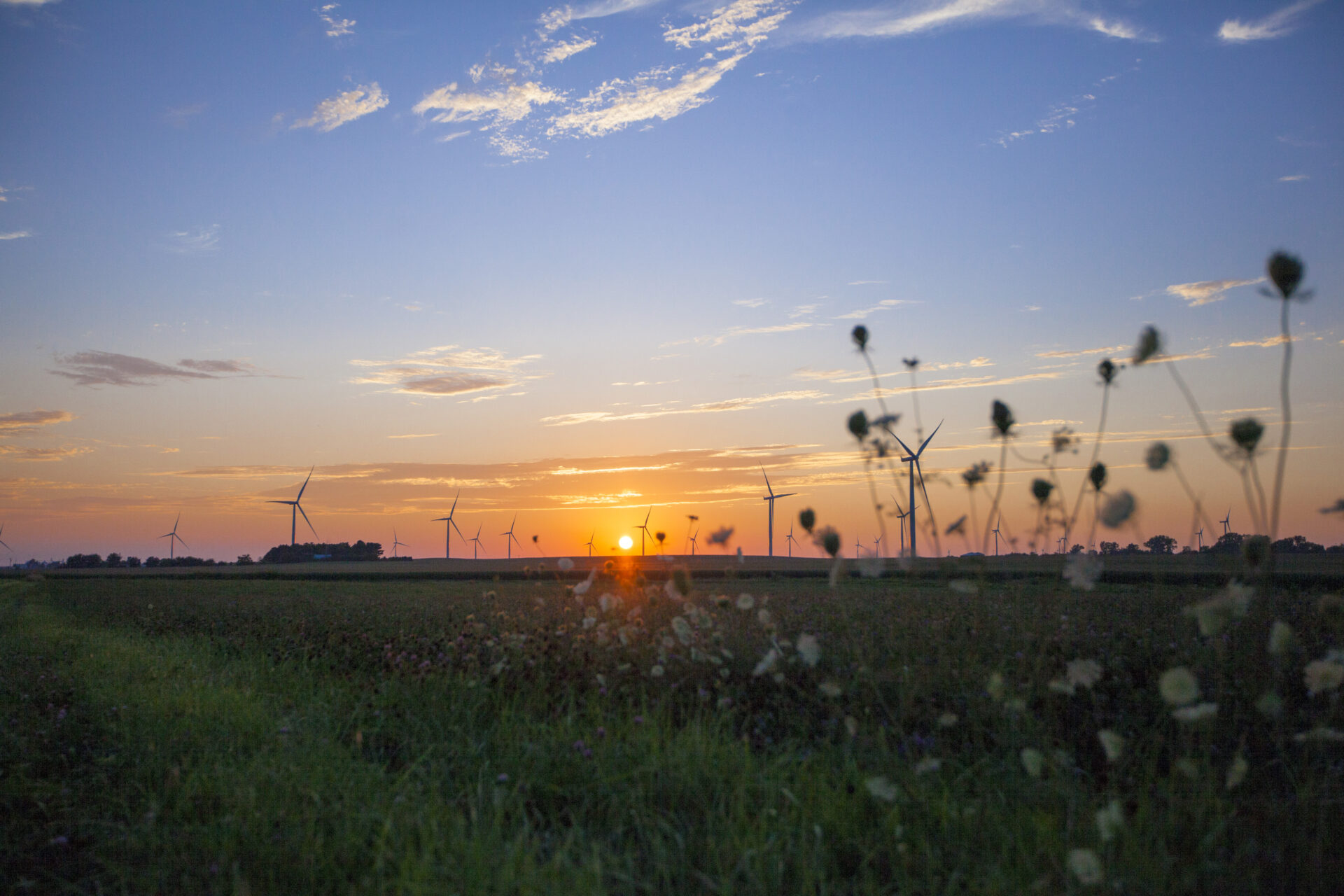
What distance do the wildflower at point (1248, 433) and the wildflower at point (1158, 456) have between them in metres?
0.55

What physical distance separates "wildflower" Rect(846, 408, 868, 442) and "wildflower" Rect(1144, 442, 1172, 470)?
50.1 inches

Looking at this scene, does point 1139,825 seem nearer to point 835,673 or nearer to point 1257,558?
point 1257,558

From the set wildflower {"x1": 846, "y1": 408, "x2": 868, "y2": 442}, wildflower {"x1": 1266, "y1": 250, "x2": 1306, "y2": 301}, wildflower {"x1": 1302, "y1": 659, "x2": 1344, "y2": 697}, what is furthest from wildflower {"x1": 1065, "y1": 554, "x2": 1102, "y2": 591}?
wildflower {"x1": 1266, "y1": 250, "x2": 1306, "y2": 301}

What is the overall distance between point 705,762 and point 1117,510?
2.45m

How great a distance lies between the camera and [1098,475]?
4.09 meters

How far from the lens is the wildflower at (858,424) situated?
13.3 feet

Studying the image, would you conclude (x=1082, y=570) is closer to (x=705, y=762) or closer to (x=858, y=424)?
(x=858, y=424)

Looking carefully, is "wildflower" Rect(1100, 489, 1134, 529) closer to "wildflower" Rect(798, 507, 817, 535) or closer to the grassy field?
the grassy field

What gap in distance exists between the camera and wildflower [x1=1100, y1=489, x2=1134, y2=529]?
3.55m

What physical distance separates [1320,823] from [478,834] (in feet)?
11.9

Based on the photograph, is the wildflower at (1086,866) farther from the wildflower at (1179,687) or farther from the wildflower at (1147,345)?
the wildflower at (1147,345)

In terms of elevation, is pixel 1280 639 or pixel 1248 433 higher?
pixel 1248 433

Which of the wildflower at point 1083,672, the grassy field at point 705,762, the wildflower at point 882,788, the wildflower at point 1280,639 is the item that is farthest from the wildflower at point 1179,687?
the wildflower at point 882,788

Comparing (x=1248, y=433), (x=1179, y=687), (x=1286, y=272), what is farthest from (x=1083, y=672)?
(x=1286, y=272)
